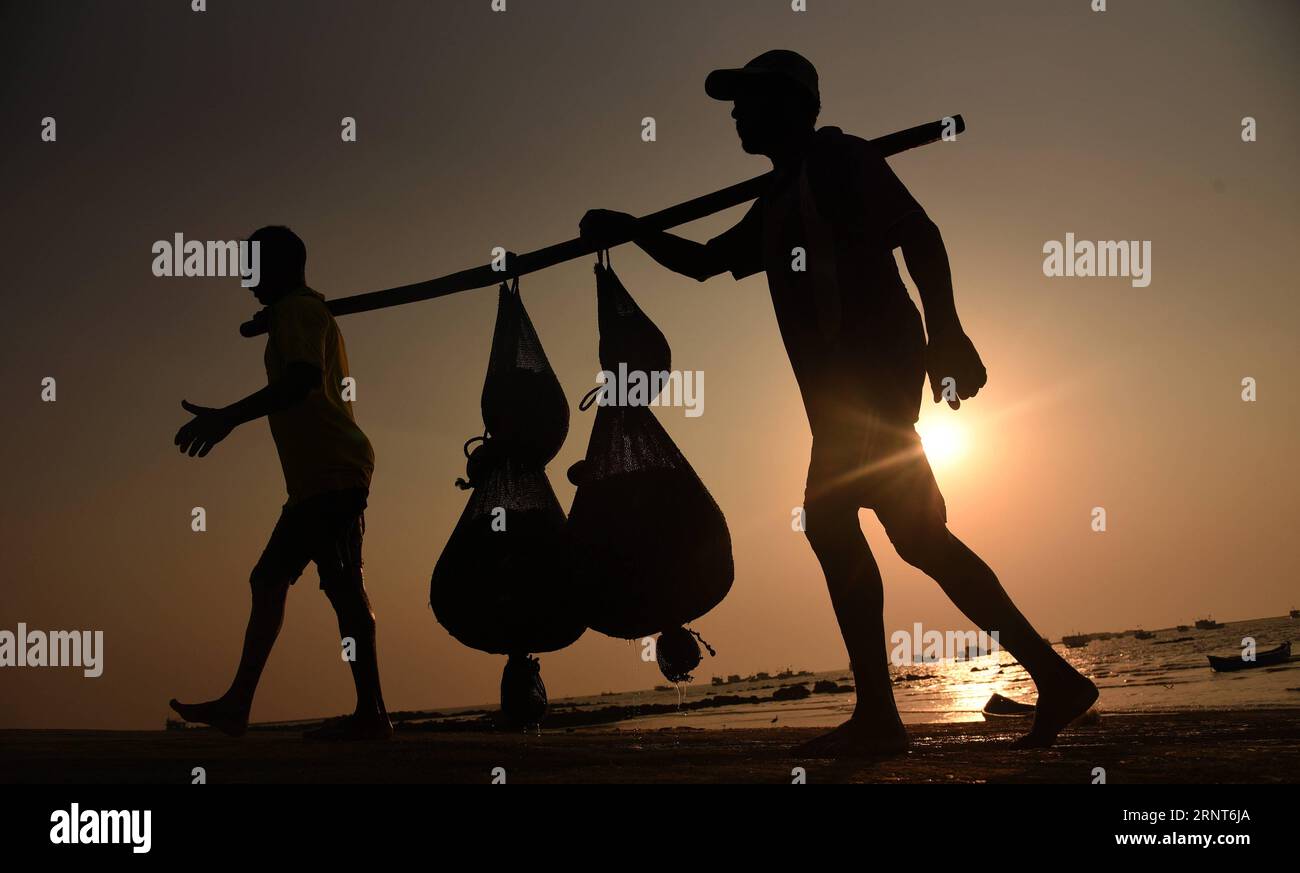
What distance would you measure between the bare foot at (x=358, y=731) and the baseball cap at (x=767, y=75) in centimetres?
313

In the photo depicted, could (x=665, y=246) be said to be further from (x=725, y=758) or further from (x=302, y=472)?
(x=725, y=758)

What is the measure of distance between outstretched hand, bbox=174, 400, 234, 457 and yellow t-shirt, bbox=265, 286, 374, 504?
0.30 meters

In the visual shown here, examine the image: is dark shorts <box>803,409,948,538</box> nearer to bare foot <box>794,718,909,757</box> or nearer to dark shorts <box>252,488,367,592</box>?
bare foot <box>794,718,909,757</box>

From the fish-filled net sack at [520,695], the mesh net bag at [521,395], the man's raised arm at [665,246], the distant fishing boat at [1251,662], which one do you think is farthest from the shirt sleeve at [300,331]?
the distant fishing boat at [1251,662]

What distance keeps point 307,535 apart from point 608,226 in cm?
184

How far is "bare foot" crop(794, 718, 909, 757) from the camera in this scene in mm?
3279

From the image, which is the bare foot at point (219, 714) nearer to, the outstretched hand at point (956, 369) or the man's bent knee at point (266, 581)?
the man's bent knee at point (266, 581)

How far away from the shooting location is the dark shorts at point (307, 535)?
4469 millimetres

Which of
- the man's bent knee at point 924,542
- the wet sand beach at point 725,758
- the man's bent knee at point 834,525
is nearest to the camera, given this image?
the wet sand beach at point 725,758

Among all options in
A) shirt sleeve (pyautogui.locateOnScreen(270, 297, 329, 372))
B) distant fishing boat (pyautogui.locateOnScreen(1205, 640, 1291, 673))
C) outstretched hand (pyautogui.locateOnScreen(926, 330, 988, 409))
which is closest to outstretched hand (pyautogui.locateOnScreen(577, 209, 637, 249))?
shirt sleeve (pyautogui.locateOnScreen(270, 297, 329, 372))
